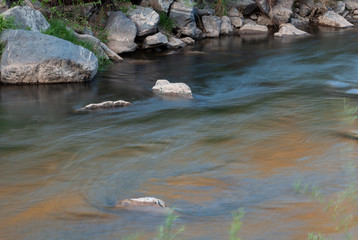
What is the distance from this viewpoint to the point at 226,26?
50.4 ft

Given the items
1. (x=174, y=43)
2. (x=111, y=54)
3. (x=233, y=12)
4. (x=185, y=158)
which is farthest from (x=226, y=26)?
(x=185, y=158)

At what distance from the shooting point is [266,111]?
5980mm

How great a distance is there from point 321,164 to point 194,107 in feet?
9.42

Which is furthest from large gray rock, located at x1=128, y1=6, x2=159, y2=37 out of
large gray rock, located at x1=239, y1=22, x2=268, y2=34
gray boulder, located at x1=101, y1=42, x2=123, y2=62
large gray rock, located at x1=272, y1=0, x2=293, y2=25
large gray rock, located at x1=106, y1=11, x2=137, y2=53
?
large gray rock, located at x1=272, y1=0, x2=293, y2=25

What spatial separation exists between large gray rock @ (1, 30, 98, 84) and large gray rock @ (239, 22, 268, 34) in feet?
29.5

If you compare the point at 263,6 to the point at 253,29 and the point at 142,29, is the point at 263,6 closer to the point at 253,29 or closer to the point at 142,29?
the point at 253,29

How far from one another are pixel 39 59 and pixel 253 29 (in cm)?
1011

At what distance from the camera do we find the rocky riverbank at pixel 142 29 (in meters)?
7.75

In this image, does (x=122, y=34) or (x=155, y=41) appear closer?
(x=122, y=34)

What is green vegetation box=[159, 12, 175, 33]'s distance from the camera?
1288 centimetres

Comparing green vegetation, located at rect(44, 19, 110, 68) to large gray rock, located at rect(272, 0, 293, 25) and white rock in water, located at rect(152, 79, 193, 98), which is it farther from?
large gray rock, located at rect(272, 0, 293, 25)

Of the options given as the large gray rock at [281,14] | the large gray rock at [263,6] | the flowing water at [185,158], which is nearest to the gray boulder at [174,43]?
the flowing water at [185,158]

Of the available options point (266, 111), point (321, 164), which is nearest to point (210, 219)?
point (321, 164)

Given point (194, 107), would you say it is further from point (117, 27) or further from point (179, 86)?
point (117, 27)
